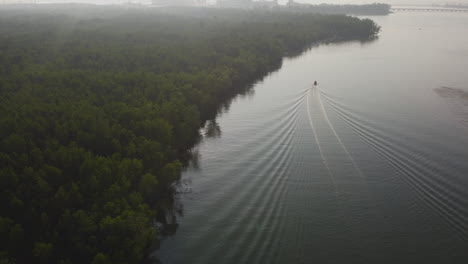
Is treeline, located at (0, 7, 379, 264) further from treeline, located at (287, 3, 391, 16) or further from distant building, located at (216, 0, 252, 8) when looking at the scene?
distant building, located at (216, 0, 252, 8)

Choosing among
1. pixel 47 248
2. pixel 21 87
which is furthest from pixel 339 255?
pixel 21 87

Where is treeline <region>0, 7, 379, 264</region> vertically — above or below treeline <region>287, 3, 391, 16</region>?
below

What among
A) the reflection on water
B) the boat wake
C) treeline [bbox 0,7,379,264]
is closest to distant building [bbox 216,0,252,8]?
treeline [bbox 0,7,379,264]

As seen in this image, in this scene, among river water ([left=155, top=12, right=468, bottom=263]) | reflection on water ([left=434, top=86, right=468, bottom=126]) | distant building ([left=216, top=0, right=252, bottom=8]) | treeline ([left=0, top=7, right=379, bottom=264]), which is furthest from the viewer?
distant building ([left=216, top=0, right=252, bottom=8])

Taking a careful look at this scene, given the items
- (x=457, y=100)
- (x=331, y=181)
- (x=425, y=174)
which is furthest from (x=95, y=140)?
(x=457, y=100)

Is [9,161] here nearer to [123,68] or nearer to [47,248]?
[47,248]

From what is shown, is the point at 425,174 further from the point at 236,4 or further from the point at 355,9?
the point at 236,4
